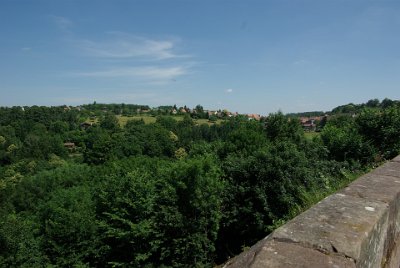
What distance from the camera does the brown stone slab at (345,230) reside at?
1896 millimetres

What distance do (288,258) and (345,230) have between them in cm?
60

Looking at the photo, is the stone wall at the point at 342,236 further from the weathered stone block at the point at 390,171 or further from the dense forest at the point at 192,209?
the dense forest at the point at 192,209

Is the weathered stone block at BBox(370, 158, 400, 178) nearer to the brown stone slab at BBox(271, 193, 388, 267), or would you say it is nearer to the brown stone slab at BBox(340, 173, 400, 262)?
the brown stone slab at BBox(340, 173, 400, 262)

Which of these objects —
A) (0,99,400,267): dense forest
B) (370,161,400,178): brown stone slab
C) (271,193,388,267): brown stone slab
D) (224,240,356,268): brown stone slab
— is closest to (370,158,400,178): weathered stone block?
(370,161,400,178): brown stone slab

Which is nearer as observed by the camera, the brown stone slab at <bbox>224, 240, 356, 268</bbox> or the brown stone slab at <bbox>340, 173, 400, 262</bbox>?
the brown stone slab at <bbox>224, 240, 356, 268</bbox>

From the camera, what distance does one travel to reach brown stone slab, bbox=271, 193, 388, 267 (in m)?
1.90

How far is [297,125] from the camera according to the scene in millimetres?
34000

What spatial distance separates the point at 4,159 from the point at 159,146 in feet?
141

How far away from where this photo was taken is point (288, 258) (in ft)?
5.68

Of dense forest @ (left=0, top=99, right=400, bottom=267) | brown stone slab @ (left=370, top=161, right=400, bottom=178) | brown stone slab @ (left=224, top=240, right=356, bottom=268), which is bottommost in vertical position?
dense forest @ (left=0, top=99, right=400, bottom=267)

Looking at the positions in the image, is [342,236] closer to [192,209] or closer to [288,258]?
[288,258]

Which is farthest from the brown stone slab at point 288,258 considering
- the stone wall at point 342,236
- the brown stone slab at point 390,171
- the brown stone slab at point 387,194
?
the brown stone slab at point 390,171

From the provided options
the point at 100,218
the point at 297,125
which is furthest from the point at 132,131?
the point at 100,218

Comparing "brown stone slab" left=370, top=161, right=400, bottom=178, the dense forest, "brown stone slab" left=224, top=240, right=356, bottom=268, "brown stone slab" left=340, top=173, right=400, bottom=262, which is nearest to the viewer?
"brown stone slab" left=224, top=240, right=356, bottom=268
